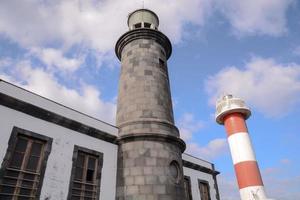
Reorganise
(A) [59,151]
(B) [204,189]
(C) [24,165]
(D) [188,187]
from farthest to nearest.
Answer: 1. (B) [204,189]
2. (D) [188,187]
3. (A) [59,151]
4. (C) [24,165]

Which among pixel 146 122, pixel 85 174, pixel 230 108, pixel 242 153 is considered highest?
pixel 230 108

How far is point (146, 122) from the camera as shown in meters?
10.4

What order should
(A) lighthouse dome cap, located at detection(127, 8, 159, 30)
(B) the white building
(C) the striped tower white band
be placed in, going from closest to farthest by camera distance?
(B) the white building, (C) the striped tower white band, (A) lighthouse dome cap, located at detection(127, 8, 159, 30)

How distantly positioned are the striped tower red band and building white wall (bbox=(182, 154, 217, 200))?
12.6ft

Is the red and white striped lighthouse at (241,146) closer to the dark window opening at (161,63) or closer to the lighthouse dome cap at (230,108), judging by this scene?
the lighthouse dome cap at (230,108)

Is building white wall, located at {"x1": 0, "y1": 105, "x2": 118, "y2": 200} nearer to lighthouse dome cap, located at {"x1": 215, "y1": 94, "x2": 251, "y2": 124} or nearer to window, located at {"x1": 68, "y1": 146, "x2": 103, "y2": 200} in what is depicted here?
window, located at {"x1": 68, "y1": 146, "x2": 103, "y2": 200}

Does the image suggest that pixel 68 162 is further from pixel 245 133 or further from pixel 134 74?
pixel 245 133

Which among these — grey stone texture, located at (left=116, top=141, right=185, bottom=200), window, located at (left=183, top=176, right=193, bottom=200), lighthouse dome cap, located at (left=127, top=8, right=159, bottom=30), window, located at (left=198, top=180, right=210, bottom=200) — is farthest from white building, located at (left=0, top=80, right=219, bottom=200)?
window, located at (left=198, top=180, right=210, bottom=200)

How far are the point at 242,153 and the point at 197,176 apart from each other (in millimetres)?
5027

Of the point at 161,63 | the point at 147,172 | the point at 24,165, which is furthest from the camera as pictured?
the point at 161,63

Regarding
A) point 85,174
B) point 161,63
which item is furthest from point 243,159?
point 85,174

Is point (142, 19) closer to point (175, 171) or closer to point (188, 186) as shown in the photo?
point (175, 171)

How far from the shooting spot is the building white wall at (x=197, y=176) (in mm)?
15320

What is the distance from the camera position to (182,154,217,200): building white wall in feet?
50.3
